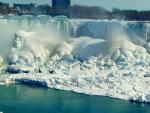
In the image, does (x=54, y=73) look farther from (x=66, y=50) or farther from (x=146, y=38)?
(x=146, y=38)

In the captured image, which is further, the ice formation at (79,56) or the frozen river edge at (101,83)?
the ice formation at (79,56)

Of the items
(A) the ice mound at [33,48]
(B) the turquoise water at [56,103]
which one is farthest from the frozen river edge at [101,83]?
(A) the ice mound at [33,48]

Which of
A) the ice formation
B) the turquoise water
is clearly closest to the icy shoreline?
the ice formation

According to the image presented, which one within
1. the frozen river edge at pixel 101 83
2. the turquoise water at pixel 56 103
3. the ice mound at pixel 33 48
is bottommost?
the turquoise water at pixel 56 103

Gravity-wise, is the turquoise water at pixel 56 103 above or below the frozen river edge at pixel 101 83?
below

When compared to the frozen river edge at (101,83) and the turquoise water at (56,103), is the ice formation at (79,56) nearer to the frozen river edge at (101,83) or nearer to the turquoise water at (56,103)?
the frozen river edge at (101,83)

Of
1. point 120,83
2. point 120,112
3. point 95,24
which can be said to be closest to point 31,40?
point 95,24
